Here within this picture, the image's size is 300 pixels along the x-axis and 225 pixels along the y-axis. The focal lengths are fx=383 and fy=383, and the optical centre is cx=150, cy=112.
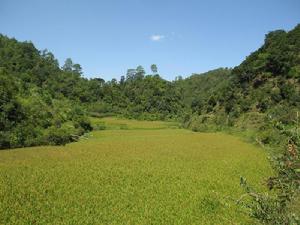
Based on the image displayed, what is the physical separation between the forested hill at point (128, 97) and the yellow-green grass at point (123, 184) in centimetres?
Result: 394

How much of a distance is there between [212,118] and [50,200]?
42.7 m

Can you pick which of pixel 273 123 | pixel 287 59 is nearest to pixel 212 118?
pixel 287 59

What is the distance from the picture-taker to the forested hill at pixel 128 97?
3152cm

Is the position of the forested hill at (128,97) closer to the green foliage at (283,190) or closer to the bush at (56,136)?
the bush at (56,136)

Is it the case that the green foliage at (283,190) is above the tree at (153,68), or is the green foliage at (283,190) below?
below

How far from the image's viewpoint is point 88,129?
158ft

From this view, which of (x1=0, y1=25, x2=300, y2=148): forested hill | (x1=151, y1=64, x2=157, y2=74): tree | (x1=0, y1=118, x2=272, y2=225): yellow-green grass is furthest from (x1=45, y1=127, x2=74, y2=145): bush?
(x1=151, y1=64, x2=157, y2=74): tree

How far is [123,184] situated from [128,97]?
6986cm

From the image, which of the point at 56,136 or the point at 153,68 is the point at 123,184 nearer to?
the point at 56,136

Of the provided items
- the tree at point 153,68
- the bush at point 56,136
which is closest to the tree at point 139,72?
the tree at point 153,68

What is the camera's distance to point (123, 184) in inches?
659

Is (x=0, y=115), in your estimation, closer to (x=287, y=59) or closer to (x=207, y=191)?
(x=207, y=191)

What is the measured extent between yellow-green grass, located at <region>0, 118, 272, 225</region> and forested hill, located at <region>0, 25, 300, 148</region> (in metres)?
3.94

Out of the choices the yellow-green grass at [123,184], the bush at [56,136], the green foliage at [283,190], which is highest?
the green foliage at [283,190]
